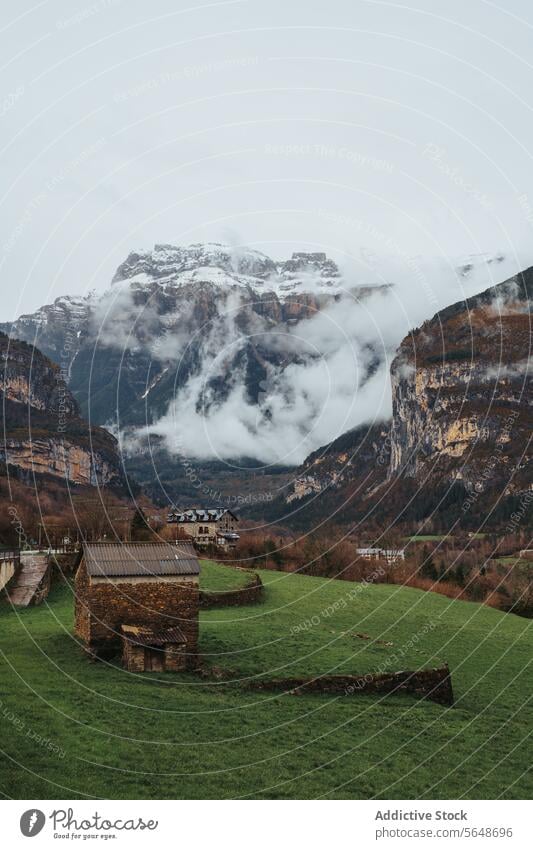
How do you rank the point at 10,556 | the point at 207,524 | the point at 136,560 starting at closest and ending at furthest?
the point at 136,560, the point at 10,556, the point at 207,524

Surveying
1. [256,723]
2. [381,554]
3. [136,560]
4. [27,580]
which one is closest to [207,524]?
[381,554]

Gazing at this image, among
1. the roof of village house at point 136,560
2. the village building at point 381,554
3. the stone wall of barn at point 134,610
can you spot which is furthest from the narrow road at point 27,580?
the village building at point 381,554

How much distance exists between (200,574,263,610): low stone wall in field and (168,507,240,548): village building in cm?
4106

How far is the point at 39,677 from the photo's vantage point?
1249 inches

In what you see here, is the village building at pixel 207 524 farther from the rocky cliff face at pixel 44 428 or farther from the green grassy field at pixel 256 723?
the rocky cliff face at pixel 44 428

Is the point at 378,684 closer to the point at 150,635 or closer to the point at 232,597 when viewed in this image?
the point at 150,635

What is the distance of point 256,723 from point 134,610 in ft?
25.2

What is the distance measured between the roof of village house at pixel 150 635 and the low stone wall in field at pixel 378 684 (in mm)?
3486

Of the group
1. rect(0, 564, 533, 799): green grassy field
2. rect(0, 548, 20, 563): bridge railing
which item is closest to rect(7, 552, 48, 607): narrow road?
rect(0, 548, 20, 563): bridge railing

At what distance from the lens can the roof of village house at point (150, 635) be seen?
3425cm

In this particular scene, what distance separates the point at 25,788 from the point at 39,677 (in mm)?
9771

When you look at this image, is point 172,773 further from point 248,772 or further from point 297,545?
point 297,545

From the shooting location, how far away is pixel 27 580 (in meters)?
56.2
